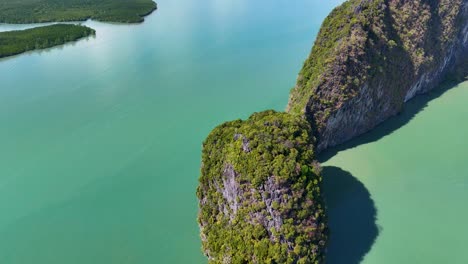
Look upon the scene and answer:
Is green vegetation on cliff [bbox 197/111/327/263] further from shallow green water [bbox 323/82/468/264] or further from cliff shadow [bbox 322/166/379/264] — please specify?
shallow green water [bbox 323/82/468/264]

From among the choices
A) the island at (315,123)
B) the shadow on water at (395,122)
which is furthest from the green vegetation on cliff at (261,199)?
the shadow on water at (395,122)

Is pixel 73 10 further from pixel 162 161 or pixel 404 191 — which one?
pixel 404 191

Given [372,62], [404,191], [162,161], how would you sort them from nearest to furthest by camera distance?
[404,191] < [162,161] < [372,62]

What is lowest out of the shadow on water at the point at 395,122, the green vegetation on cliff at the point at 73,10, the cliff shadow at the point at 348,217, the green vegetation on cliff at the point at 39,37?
the cliff shadow at the point at 348,217

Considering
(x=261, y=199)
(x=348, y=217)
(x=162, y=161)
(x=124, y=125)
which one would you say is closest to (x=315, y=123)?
(x=348, y=217)

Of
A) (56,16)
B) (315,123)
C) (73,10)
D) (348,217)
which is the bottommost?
(348,217)

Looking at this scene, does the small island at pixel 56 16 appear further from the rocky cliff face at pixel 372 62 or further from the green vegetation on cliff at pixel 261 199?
the green vegetation on cliff at pixel 261 199

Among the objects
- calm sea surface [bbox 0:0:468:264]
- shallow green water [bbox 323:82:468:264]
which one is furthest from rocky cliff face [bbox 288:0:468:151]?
shallow green water [bbox 323:82:468:264]
